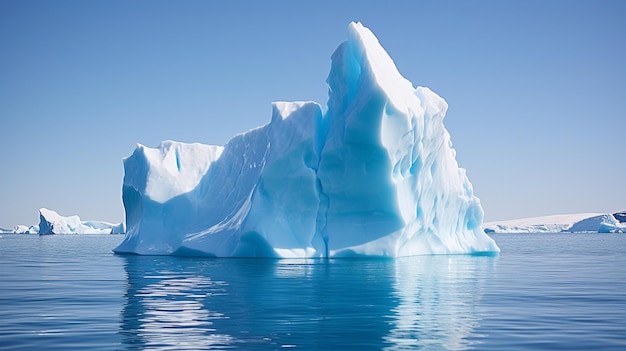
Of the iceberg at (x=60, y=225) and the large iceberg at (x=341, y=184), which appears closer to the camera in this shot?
the large iceberg at (x=341, y=184)

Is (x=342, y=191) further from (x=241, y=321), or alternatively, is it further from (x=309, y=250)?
(x=241, y=321)

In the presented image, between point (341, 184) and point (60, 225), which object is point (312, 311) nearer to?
point (341, 184)

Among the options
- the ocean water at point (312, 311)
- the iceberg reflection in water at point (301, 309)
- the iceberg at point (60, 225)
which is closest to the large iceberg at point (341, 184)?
the iceberg reflection in water at point (301, 309)

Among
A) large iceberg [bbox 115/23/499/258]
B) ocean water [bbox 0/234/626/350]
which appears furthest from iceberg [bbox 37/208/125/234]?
ocean water [bbox 0/234/626/350]

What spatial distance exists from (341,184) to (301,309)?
11.3 meters

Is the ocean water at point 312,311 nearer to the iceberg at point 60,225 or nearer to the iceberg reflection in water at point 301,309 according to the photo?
the iceberg reflection in water at point 301,309

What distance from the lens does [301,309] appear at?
29.3 ft

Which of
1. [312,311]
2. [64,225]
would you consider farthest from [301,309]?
[64,225]

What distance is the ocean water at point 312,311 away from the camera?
21.3 ft

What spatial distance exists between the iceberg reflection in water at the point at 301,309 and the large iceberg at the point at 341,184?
4.53 m

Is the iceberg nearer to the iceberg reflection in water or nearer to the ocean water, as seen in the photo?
the ocean water

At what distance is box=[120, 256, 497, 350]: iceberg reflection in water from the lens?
6.59m

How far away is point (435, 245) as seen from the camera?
2384 centimetres

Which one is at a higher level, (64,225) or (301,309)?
(64,225)
